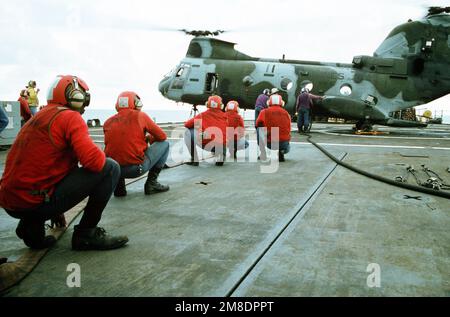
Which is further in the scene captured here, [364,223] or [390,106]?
[390,106]

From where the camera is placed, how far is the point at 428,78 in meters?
13.9

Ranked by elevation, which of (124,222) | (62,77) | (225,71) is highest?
(225,71)

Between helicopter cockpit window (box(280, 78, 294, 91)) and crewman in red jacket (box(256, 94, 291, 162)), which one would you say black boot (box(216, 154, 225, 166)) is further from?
helicopter cockpit window (box(280, 78, 294, 91))

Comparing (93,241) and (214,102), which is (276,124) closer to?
(214,102)

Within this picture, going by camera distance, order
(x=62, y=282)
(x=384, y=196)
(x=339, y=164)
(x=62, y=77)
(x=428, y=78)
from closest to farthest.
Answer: (x=62, y=282) → (x=62, y=77) → (x=384, y=196) → (x=339, y=164) → (x=428, y=78)

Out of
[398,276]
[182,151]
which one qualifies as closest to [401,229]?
[398,276]

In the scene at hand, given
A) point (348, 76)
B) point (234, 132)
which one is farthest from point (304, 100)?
point (234, 132)

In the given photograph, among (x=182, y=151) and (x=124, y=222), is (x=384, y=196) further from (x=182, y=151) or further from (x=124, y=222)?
(x=182, y=151)

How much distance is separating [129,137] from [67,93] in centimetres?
168

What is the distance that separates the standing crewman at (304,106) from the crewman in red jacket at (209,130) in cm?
734

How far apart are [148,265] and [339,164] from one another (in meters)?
4.98

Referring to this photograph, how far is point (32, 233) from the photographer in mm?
2678

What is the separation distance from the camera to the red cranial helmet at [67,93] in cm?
269

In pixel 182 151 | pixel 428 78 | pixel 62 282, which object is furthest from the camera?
pixel 428 78
